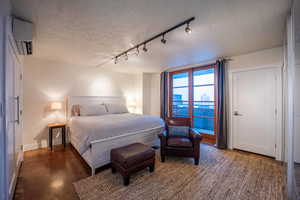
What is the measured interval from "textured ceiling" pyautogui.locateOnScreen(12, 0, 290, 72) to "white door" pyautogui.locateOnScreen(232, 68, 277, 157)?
64 cm

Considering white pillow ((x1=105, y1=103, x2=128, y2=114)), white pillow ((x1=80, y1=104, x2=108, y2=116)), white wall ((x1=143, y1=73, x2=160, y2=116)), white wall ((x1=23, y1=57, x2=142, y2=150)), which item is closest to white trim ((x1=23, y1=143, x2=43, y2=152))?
white wall ((x1=23, y1=57, x2=142, y2=150))

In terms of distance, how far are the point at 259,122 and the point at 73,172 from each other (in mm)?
3962

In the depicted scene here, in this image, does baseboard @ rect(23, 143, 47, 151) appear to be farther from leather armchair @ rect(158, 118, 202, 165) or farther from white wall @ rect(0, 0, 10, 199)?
leather armchair @ rect(158, 118, 202, 165)

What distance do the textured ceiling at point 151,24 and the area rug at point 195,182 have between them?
235 centimetres

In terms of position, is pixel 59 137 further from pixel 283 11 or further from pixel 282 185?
pixel 283 11

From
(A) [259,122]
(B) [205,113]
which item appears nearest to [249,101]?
(A) [259,122]

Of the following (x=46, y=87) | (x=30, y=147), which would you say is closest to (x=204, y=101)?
(x=46, y=87)

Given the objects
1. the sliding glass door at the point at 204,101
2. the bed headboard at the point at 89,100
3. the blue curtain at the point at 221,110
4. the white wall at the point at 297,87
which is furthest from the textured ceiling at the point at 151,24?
the bed headboard at the point at 89,100

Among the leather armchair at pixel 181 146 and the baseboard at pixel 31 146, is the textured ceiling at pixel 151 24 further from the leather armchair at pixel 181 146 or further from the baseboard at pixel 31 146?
the baseboard at pixel 31 146

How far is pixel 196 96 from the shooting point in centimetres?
444

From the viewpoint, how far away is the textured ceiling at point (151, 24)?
5.03 feet

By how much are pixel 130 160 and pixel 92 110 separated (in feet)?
7.59

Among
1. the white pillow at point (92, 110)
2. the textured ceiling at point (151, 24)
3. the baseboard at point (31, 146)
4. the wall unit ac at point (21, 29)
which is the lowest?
the baseboard at point (31, 146)

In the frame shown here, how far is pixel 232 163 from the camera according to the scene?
8.41ft
